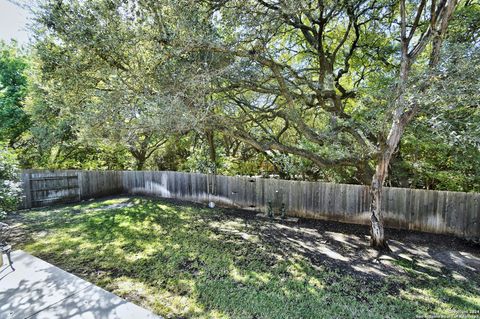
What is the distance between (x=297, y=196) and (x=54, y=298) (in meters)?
5.45

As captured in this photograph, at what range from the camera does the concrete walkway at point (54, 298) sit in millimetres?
2555

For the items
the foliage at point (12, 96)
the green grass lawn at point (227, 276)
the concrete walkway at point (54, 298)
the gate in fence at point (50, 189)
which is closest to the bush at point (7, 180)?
the green grass lawn at point (227, 276)

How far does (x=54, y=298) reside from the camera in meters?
2.84

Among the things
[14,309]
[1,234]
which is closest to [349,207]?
[14,309]

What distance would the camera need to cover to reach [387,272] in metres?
3.60

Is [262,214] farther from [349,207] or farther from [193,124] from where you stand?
[193,124]

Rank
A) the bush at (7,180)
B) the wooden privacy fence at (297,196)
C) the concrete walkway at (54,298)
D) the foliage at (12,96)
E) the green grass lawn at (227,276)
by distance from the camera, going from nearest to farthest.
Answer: the concrete walkway at (54,298) → the green grass lawn at (227,276) → the bush at (7,180) → the wooden privacy fence at (297,196) → the foliage at (12,96)

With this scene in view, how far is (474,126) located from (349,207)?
3.09m

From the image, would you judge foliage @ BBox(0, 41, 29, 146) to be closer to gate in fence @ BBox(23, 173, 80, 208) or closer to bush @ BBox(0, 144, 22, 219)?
gate in fence @ BBox(23, 173, 80, 208)

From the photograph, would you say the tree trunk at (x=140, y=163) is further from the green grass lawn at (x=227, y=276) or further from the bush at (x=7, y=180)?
the bush at (x=7, y=180)

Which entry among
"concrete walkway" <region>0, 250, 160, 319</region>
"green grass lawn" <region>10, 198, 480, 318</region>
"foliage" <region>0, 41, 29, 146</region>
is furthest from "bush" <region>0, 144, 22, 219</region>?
"foliage" <region>0, 41, 29, 146</region>

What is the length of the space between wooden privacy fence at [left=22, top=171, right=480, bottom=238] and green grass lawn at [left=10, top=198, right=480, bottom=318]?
1.48 m

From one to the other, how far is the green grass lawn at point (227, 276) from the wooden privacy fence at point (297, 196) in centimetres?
148

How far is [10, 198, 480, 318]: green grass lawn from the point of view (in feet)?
9.10
